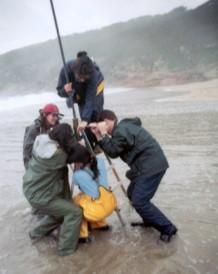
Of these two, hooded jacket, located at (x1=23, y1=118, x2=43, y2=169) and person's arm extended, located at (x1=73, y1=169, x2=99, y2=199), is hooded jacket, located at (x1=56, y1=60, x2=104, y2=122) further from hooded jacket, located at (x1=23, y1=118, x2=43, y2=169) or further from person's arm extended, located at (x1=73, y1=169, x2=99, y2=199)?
person's arm extended, located at (x1=73, y1=169, x2=99, y2=199)

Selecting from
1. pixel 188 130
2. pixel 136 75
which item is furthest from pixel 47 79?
pixel 188 130

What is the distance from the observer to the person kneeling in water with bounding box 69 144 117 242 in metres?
3.81

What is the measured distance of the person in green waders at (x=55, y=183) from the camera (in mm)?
3736

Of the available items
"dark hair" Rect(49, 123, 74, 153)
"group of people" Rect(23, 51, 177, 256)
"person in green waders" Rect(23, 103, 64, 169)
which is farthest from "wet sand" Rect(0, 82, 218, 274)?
"dark hair" Rect(49, 123, 74, 153)

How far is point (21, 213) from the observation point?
201 inches

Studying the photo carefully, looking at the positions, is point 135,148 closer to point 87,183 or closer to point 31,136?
point 87,183

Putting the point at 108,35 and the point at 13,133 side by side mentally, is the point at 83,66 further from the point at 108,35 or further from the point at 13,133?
the point at 108,35

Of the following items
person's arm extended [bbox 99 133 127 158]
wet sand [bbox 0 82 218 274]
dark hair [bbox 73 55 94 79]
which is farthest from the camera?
dark hair [bbox 73 55 94 79]

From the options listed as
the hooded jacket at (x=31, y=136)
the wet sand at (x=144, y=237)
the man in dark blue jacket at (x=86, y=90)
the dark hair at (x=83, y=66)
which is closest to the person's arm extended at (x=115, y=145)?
the man in dark blue jacket at (x=86, y=90)

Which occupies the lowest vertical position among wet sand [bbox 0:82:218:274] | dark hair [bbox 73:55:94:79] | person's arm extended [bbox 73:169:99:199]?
wet sand [bbox 0:82:218:274]

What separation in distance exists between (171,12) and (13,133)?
5243cm

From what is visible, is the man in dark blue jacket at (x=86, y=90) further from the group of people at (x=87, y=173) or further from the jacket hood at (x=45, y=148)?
the jacket hood at (x=45, y=148)

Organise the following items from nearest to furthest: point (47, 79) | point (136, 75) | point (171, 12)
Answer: point (136, 75) < point (47, 79) < point (171, 12)

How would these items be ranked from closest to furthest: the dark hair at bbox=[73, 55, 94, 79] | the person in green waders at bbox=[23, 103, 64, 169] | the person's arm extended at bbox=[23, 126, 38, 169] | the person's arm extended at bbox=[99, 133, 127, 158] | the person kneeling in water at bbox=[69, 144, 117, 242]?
the person's arm extended at bbox=[99, 133, 127, 158] < the person kneeling in water at bbox=[69, 144, 117, 242] < the dark hair at bbox=[73, 55, 94, 79] < the person in green waders at bbox=[23, 103, 64, 169] < the person's arm extended at bbox=[23, 126, 38, 169]
